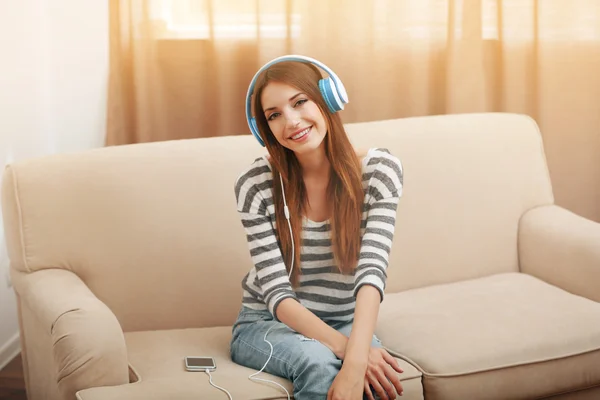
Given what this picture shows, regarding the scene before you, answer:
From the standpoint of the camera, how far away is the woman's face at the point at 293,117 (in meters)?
1.87

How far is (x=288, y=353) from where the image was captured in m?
1.78

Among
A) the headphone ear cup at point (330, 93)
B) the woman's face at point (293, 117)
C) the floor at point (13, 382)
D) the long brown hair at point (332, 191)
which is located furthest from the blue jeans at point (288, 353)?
the floor at point (13, 382)

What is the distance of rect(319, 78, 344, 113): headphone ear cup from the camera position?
1.85m

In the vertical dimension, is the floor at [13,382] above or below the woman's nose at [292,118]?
below

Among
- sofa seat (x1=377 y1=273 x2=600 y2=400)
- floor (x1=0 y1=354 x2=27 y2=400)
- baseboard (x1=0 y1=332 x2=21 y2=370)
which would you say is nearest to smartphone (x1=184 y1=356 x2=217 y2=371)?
sofa seat (x1=377 y1=273 x2=600 y2=400)

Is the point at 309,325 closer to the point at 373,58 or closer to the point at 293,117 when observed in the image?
the point at 293,117

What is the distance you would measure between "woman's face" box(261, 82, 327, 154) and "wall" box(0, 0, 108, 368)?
130 centimetres

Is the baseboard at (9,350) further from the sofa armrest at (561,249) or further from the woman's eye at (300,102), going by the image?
the sofa armrest at (561,249)

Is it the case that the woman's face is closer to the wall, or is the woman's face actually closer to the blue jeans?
the blue jeans

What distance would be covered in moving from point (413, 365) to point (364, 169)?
477 mm

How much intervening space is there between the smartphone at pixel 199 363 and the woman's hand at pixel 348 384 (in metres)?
0.31

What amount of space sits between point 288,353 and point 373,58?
145 cm

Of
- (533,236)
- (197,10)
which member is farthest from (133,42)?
(533,236)

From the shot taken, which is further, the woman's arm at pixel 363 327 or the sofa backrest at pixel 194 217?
the sofa backrest at pixel 194 217
